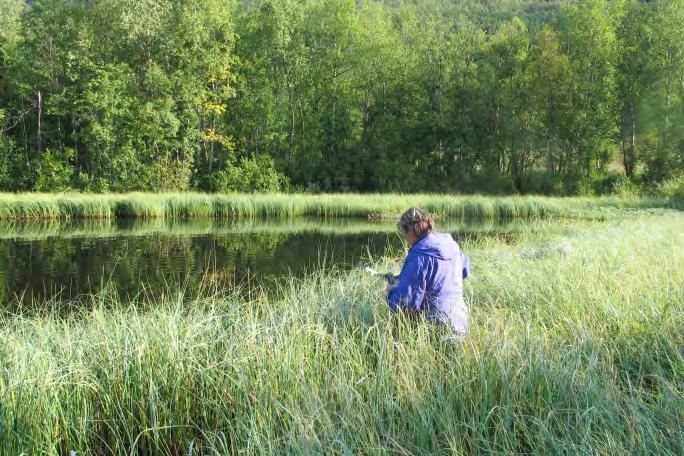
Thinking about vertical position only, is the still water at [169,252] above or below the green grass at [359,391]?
below

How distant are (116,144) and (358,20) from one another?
15.0 meters

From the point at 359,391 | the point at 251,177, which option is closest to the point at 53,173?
the point at 251,177

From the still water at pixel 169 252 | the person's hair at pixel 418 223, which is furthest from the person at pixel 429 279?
the still water at pixel 169 252

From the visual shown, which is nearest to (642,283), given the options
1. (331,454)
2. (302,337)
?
(302,337)

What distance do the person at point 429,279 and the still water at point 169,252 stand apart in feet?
8.26

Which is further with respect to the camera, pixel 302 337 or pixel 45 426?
pixel 302 337

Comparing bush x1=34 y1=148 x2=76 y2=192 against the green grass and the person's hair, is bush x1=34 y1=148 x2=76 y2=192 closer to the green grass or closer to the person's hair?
the green grass

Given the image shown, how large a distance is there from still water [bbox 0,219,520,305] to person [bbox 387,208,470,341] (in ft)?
8.26

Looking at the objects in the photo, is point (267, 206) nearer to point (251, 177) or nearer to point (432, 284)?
point (251, 177)

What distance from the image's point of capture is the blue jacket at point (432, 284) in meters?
3.88

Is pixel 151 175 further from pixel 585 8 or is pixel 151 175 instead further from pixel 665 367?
pixel 665 367

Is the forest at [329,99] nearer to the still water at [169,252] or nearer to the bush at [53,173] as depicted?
the bush at [53,173]

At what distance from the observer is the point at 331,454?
2.56 m

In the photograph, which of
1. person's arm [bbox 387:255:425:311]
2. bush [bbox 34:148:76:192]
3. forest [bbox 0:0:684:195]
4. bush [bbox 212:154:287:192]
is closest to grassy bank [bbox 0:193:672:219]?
bush [bbox 34:148:76:192]
